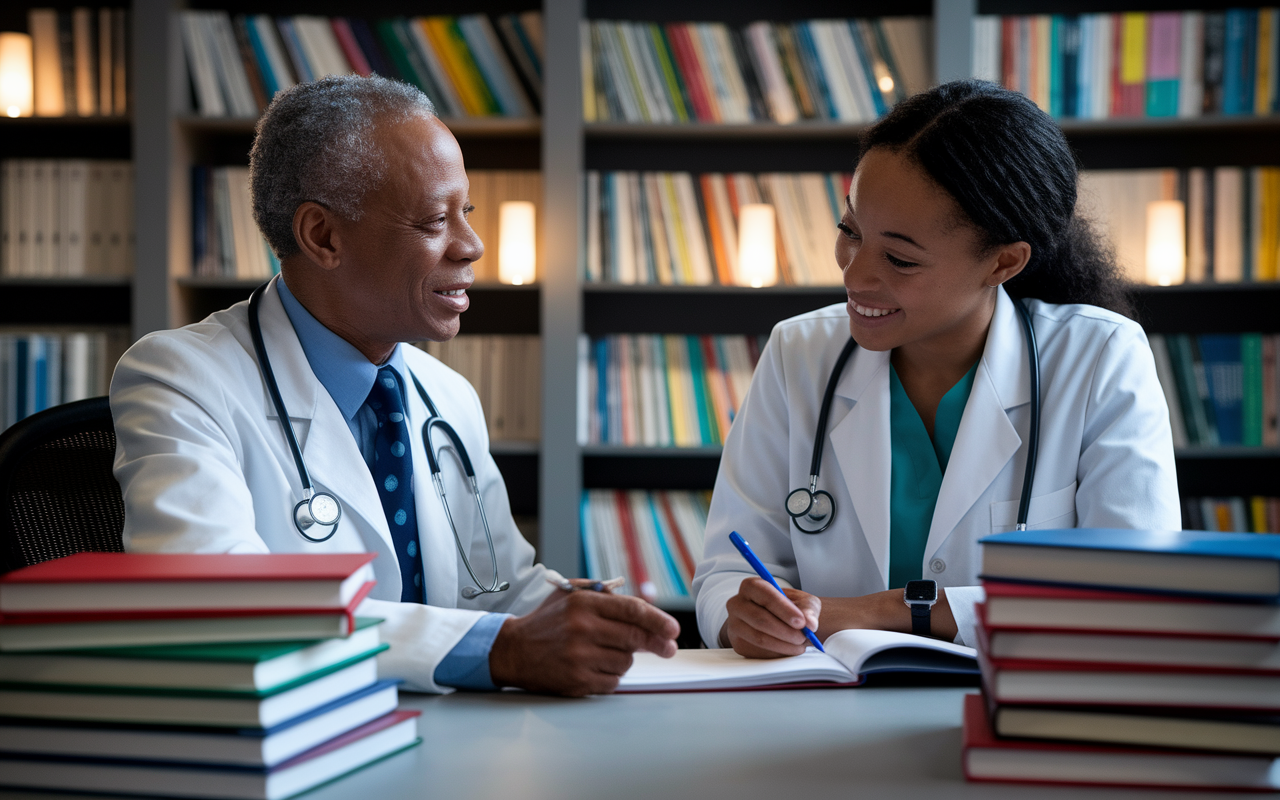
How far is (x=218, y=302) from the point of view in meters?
2.97

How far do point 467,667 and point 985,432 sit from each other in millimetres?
847

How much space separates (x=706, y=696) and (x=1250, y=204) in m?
2.39

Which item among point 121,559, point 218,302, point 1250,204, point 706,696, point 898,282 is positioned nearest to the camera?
point 121,559

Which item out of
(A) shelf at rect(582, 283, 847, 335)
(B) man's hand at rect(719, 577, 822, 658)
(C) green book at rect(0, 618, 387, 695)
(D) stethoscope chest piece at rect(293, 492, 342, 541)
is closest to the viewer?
(C) green book at rect(0, 618, 387, 695)

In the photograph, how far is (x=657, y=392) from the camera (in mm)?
2729

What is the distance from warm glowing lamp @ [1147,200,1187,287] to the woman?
120 centimetres

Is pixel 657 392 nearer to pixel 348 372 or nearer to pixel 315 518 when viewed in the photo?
pixel 348 372

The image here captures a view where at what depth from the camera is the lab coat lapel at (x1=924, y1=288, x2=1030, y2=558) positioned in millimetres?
1391

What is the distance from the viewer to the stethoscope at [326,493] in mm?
1185

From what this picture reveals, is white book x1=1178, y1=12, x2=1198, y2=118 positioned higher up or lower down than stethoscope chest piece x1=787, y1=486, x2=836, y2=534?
higher up

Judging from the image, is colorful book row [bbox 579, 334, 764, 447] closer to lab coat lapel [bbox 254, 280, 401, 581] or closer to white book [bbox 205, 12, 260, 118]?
white book [bbox 205, 12, 260, 118]

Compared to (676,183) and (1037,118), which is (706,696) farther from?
(676,183)

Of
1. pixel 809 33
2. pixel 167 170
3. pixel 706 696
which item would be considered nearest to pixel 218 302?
pixel 167 170

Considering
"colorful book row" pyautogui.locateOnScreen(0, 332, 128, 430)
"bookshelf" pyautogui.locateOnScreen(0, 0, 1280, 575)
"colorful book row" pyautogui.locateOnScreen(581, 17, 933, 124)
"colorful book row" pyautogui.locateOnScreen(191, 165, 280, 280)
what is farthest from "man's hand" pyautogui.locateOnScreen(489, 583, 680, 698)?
"colorful book row" pyautogui.locateOnScreen(0, 332, 128, 430)
